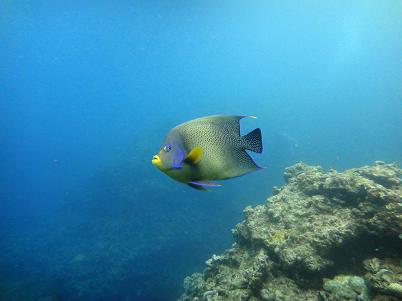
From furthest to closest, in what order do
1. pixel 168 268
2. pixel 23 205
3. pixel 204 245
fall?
1. pixel 23 205
2. pixel 204 245
3. pixel 168 268

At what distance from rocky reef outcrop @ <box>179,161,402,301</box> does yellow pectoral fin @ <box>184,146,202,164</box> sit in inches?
155

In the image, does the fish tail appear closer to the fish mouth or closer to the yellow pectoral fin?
the yellow pectoral fin

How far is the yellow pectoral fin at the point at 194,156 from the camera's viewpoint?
3.84ft

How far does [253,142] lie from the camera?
52.7 inches

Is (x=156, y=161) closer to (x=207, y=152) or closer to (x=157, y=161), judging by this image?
(x=157, y=161)

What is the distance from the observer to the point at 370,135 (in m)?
45.6

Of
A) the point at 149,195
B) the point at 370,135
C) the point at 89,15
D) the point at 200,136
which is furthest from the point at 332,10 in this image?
the point at 200,136

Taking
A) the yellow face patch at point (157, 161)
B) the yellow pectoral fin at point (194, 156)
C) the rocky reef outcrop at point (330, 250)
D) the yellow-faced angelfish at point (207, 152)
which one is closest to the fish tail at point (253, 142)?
the yellow-faced angelfish at point (207, 152)

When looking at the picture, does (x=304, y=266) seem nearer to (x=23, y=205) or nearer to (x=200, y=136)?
(x=200, y=136)

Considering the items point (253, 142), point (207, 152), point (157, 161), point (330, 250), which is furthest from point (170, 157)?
point (330, 250)

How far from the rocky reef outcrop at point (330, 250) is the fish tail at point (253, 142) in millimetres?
3700

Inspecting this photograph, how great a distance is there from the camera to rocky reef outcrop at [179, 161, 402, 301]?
4102mm

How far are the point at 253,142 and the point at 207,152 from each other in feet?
0.79

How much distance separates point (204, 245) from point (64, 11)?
46.5 m
